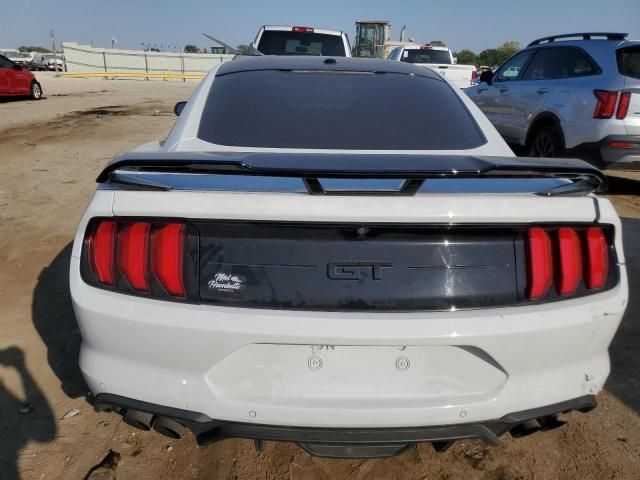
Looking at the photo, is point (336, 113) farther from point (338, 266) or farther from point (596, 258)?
point (596, 258)

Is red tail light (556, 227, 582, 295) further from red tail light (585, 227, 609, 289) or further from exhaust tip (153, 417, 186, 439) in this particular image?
exhaust tip (153, 417, 186, 439)

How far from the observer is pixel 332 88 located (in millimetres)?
2848

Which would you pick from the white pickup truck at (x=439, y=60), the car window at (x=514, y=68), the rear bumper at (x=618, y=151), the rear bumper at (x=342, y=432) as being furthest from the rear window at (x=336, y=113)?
the white pickup truck at (x=439, y=60)

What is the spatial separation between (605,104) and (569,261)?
186 inches

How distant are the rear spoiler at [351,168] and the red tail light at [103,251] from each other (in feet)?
0.54

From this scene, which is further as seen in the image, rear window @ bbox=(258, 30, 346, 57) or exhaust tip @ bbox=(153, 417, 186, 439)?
rear window @ bbox=(258, 30, 346, 57)

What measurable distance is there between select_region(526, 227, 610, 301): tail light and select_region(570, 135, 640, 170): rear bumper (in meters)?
4.46

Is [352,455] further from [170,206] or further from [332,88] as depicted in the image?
[332,88]

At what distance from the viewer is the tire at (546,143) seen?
20.7 ft

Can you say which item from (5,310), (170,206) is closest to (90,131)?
(5,310)

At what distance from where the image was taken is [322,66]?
307cm

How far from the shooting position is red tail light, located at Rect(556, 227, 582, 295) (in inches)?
67.2

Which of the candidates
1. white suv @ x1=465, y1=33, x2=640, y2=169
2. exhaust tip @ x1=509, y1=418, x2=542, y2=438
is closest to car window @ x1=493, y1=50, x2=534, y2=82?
white suv @ x1=465, y1=33, x2=640, y2=169

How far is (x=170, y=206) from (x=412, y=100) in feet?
5.41
